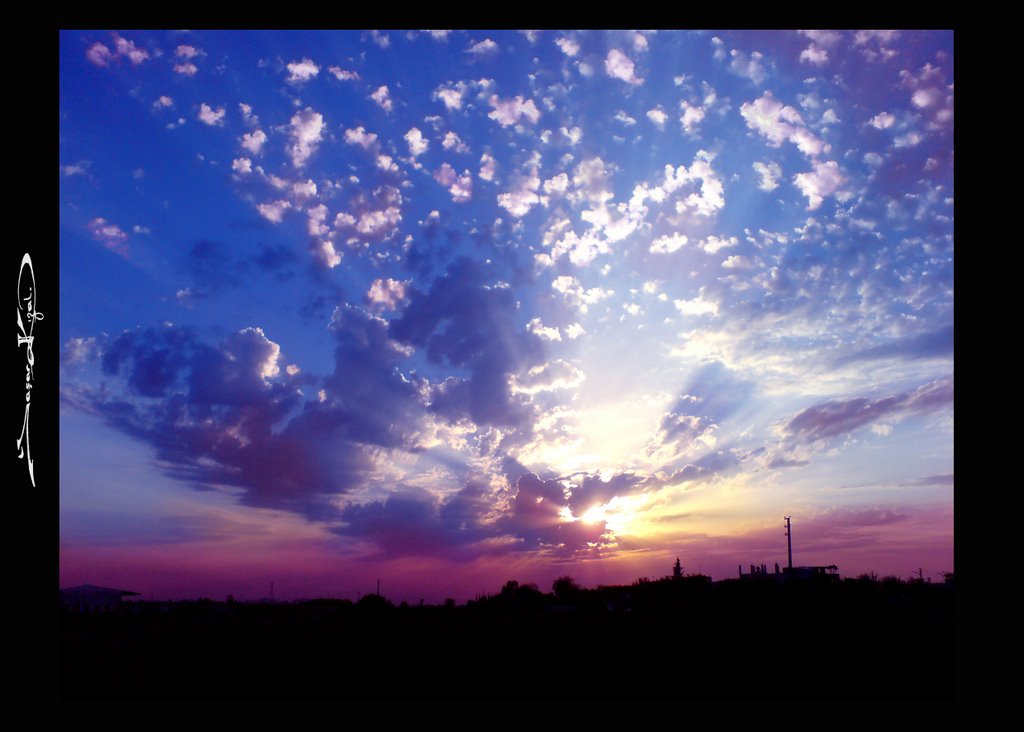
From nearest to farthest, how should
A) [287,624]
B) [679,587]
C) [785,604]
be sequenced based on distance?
1. [287,624]
2. [785,604]
3. [679,587]

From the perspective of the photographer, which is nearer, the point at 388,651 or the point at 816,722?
the point at 816,722

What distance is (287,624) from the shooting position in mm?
21688

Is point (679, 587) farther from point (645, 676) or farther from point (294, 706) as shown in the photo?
point (294, 706)

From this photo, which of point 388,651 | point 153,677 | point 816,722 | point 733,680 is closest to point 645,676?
point 733,680

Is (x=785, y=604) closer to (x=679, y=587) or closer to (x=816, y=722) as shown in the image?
(x=679, y=587)

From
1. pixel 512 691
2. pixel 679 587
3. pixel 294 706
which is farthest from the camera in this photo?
pixel 679 587

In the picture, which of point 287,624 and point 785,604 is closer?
point 287,624
